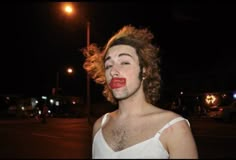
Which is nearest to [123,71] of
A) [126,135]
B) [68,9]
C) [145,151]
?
[126,135]

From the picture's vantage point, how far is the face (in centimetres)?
230

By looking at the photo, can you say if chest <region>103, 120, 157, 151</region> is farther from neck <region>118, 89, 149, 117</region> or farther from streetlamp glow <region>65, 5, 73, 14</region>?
streetlamp glow <region>65, 5, 73, 14</region>

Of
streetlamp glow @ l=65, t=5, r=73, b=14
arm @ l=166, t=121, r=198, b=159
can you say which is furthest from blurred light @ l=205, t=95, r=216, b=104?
arm @ l=166, t=121, r=198, b=159

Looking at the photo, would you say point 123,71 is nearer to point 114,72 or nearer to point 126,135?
point 114,72

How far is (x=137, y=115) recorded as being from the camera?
234cm

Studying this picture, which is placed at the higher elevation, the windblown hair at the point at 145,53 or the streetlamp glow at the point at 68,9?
the streetlamp glow at the point at 68,9

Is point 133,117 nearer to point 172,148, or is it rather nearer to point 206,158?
point 172,148

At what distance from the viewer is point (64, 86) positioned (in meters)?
69.6

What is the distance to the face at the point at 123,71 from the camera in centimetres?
230

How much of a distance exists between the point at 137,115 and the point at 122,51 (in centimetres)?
41

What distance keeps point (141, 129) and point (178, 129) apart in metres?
0.22

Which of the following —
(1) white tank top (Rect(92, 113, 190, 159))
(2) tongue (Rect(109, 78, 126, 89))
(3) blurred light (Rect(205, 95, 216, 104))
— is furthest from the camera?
(3) blurred light (Rect(205, 95, 216, 104))

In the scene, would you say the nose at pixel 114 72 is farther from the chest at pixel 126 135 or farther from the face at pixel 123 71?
the chest at pixel 126 135

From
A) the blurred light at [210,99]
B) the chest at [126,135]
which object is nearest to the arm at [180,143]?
the chest at [126,135]
